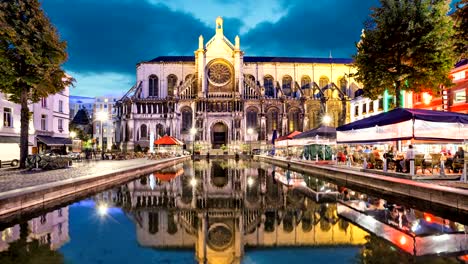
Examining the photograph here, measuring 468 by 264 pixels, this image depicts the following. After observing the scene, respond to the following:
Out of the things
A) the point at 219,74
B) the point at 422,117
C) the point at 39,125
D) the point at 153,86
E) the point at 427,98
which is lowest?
the point at 422,117

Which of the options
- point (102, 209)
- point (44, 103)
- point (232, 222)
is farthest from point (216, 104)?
point (232, 222)

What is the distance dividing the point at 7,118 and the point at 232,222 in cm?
2924

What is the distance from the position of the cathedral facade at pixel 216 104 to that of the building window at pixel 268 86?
0.97 ft

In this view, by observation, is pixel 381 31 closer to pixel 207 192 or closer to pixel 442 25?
pixel 442 25

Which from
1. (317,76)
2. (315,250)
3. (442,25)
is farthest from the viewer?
(317,76)

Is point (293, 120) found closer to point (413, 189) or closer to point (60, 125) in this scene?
point (60, 125)

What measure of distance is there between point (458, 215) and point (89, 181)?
13245 mm

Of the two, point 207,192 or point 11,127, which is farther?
point 11,127

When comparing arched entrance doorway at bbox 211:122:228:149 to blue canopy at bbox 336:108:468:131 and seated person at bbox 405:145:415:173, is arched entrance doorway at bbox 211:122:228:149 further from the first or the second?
seated person at bbox 405:145:415:173

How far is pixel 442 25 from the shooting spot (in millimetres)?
19281

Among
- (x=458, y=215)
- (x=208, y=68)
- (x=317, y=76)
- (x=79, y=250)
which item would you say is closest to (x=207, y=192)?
(x=79, y=250)

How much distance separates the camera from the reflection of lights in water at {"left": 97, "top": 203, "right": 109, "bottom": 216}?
9658 mm

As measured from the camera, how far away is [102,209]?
1027 cm

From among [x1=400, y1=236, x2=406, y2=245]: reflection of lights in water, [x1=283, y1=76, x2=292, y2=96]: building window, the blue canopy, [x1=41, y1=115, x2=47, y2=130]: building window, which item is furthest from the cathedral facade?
[x1=400, y1=236, x2=406, y2=245]: reflection of lights in water
